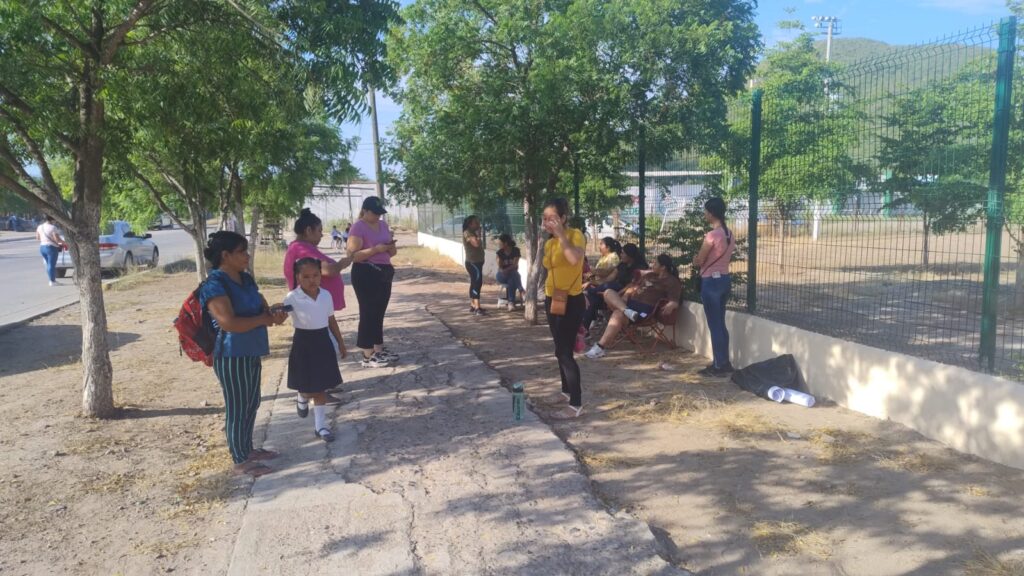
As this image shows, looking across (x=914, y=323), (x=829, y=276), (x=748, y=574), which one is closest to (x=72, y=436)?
(x=748, y=574)

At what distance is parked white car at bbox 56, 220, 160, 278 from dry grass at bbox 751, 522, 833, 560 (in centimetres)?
1785

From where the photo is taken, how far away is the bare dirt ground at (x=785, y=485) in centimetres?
329

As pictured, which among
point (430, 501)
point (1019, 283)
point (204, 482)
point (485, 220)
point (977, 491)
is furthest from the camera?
point (485, 220)

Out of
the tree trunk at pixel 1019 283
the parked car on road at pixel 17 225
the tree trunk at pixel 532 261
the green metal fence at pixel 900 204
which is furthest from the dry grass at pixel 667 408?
the parked car on road at pixel 17 225

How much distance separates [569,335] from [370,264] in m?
2.33

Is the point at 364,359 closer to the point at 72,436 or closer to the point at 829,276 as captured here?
the point at 72,436

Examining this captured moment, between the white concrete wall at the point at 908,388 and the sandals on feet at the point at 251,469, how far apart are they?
14.1ft

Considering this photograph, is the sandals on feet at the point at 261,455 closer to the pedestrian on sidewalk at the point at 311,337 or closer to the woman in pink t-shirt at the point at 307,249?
the pedestrian on sidewalk at the point at 311,337

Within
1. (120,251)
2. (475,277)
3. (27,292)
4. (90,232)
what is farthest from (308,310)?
(120,251)

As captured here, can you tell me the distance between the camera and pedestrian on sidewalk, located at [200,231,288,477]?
4.01m

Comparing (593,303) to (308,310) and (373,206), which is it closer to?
(373,206)

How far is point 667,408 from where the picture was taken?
5547 millimetres

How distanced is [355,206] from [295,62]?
165 feet

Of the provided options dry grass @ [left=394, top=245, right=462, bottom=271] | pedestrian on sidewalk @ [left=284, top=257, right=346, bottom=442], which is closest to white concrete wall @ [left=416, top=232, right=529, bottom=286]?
dry grass @ [left=394, top=245, right=462, bottom=271]
